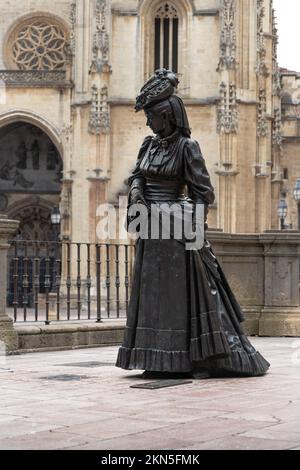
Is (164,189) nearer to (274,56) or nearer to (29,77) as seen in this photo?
(29,77)

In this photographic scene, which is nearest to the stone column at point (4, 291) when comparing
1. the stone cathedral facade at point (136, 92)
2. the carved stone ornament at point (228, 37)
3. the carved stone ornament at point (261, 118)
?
the stone cathedral facade at point (136, 92)

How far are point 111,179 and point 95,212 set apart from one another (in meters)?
1.45

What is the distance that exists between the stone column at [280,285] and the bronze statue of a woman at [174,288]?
225 inches

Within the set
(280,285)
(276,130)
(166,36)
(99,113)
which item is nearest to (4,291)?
(280,285)

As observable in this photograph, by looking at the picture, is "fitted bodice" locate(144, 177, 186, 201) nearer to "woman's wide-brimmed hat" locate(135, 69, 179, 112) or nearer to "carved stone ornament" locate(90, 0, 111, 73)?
"woman's wide-brimmed hat" locate(135, 69, 179, 112)

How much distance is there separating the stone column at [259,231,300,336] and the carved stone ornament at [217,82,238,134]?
2369cm

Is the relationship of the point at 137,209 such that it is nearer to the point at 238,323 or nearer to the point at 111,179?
the point at 238,323

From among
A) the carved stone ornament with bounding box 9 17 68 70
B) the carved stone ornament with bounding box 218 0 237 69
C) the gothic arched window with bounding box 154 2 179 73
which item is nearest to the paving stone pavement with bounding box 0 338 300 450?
Answer: the carved stone ornament with bounding box 218 0 237 69

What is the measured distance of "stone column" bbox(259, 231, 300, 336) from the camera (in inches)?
576

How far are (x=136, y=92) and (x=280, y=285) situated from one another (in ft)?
82.1

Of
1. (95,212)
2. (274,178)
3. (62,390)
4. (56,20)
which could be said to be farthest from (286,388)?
(56,20)

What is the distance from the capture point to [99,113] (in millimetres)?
38250

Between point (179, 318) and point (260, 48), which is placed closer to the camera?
point (179, 318)

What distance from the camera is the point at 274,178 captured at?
43719 millimetres
